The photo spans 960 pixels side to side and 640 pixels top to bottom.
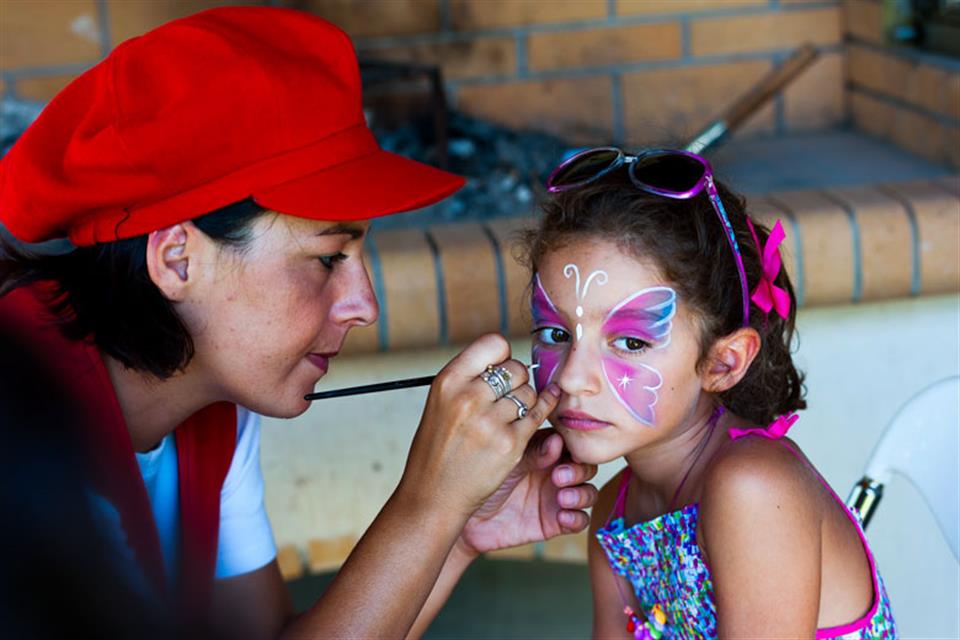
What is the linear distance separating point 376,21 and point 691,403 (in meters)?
1.89

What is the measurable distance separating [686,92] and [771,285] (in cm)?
188

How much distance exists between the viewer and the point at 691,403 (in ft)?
4.54

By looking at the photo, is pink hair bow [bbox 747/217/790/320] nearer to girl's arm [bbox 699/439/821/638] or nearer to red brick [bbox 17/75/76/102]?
girl's arm [bbox 699/439/821/638]

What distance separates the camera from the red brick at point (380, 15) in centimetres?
297

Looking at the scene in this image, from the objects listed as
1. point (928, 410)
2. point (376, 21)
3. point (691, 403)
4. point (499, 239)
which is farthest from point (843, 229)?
point (376, 21)

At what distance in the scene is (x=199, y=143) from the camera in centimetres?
118

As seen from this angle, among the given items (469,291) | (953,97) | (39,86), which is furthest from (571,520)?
(39,86)

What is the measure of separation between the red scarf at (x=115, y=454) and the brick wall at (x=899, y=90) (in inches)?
80.7

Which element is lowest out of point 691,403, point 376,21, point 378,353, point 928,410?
point 378,353

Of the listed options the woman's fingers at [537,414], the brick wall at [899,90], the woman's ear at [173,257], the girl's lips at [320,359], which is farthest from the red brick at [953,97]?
the woman's ear at [173,257]

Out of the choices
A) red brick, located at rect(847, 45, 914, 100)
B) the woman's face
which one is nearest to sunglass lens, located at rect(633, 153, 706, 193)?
the woman's face

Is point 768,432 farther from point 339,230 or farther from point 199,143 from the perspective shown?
point 199,143

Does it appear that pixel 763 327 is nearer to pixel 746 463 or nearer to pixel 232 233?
pixel 746 463

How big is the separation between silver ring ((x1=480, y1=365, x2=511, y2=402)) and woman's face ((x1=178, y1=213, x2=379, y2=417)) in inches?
7.1
